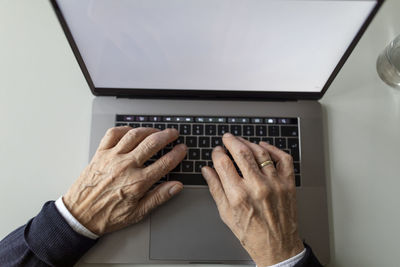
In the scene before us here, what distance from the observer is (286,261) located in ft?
1.76

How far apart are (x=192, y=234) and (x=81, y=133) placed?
1.14ft

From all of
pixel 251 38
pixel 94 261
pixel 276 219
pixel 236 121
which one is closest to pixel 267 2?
pixel 251 38

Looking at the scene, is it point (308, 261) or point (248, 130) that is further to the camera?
point (248, 130)

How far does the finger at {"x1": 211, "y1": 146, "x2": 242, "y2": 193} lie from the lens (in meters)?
0.56

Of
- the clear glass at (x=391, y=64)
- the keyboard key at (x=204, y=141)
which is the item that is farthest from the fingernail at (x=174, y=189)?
the clear glass at (x=391, y=64)

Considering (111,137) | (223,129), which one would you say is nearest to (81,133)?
(111,137)

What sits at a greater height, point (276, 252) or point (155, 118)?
point (155, 118)

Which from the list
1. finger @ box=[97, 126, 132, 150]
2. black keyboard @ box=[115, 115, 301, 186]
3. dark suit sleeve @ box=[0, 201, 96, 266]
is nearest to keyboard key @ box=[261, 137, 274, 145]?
black keyboard @ box=[115, 115, 301, 186]

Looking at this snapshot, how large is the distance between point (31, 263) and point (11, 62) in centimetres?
47

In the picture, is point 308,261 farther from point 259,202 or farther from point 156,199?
point 156,199

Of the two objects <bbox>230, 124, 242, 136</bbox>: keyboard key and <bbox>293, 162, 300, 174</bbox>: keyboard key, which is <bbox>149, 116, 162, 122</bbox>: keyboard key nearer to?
<bbox>230, 124, 242, 136</bbox>: keyboard key

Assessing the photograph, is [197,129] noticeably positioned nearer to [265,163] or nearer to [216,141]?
[216,141]

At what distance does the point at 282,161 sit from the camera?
1.94ft

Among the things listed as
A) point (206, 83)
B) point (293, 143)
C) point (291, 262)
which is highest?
point (206, 83)
